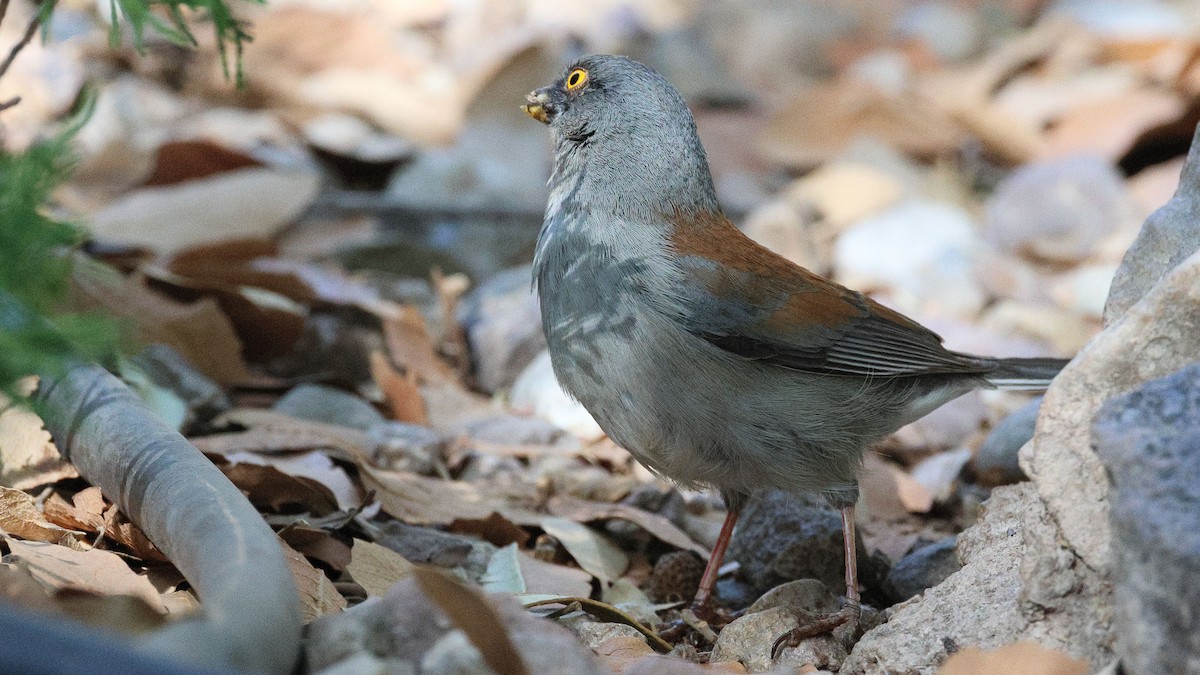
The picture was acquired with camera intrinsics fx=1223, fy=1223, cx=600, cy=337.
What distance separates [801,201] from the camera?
281 inches

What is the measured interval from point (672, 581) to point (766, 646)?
32.5 inches

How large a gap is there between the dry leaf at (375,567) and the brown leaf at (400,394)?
1.59 meters

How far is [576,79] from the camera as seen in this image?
12.4 feet

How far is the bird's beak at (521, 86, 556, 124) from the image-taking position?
3.81m

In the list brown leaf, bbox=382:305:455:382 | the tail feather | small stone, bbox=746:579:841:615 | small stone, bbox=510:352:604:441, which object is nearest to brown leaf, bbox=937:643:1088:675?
small stone, bbox=746:579:841:615

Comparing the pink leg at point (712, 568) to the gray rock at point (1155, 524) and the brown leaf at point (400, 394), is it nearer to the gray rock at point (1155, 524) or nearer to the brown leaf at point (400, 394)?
the brown leaf at point (400, 394)

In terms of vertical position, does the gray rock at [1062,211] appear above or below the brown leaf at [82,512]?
above

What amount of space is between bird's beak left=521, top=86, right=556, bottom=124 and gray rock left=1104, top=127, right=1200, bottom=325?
5.71ft

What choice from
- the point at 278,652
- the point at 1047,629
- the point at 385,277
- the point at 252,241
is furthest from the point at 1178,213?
the point at 385,277

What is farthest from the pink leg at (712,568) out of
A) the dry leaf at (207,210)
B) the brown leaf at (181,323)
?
the dry leaf at (207,210)

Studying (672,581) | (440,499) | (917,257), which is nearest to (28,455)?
(440,499)

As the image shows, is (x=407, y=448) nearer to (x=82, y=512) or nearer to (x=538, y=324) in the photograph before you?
(x=538, y=324)

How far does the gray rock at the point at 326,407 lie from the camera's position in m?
4.36

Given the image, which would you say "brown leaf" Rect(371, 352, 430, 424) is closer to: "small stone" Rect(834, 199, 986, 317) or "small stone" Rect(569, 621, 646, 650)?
"small stone" Rect(569, 621, 646, 650)
